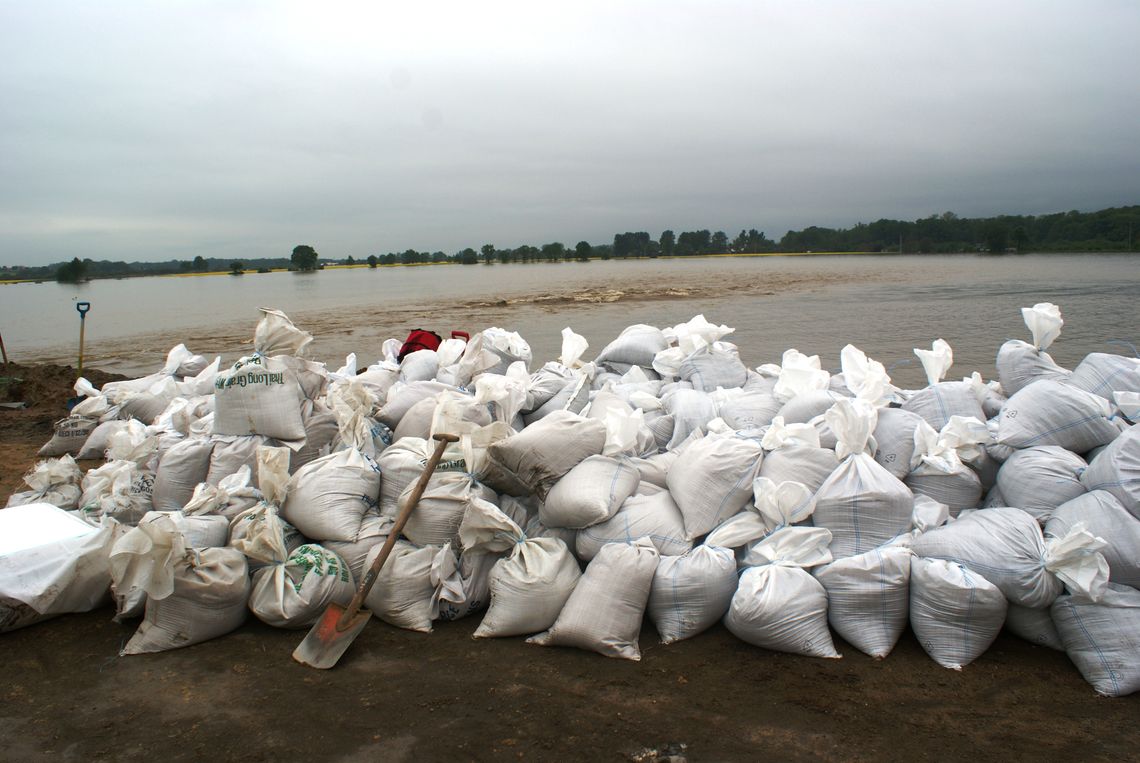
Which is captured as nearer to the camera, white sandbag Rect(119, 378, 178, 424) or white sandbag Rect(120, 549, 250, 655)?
white sandbag Rect(120, 549, 250, 655)

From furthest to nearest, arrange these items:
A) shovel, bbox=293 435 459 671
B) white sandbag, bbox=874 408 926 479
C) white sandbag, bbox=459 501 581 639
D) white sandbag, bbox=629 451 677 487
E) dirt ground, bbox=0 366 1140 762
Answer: white sandbag, bbox=629 451 677 487 < white sandbag, bbox=874 408 926 479 < white sandbag, bbox=459 501 581 639 < shovel, bbox=293 435 459 671 < dirt ground, bbox=0 366 1140 762

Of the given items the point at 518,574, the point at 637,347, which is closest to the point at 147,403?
the point at 637,347

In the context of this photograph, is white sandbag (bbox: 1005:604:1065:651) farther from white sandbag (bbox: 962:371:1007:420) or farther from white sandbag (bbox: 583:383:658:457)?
white sandbag (bbox: 583:383:658:457)

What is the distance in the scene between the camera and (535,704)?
221 cm

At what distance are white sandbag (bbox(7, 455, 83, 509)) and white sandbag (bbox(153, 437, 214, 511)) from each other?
67 cm

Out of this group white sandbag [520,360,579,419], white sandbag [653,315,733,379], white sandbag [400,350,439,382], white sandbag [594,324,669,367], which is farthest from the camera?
white sandbag [594,324,669,367]

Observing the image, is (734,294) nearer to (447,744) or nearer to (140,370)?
(140,370)

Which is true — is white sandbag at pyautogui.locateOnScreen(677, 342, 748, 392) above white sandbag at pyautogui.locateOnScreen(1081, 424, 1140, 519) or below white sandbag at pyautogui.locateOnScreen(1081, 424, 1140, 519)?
above

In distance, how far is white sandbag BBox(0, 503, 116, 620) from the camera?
2637mm

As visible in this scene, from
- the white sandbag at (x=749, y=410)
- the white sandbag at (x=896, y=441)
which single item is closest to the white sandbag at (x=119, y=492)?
the white sandbag at (x=749, y=410)

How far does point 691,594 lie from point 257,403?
211cm

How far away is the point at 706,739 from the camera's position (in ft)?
6.59

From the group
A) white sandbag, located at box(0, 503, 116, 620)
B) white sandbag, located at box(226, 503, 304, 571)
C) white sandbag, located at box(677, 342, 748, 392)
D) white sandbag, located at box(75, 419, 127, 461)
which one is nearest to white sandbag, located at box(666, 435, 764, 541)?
white sandbag, located at box(677, 342, 748, 392)

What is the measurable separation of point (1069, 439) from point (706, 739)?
6.36 ft
